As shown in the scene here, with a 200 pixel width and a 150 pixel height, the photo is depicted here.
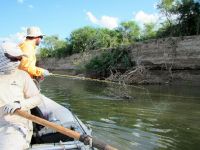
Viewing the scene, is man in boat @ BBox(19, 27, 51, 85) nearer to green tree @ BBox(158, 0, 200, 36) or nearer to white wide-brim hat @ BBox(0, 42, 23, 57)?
white wide-brim hat @ BBox(0, 42, 23, 57)

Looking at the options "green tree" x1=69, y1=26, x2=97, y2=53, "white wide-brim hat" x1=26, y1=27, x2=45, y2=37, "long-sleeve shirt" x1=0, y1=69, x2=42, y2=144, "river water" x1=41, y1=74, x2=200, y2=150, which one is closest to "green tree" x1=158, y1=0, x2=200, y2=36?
"river water" x1=41, y1=74, x2=200, y2=150

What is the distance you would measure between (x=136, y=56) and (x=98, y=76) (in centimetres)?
325

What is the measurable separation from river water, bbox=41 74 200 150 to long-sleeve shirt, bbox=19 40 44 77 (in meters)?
1.70

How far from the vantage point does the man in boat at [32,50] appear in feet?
20.6

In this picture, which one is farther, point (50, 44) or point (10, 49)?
point (50, 44)

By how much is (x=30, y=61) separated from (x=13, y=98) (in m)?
1.94

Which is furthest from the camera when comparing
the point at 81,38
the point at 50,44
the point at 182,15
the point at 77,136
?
the point at 50,44

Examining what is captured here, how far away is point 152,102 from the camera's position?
552 inches

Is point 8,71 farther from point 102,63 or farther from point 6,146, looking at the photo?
point 102,63

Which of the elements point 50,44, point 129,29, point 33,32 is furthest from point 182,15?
point 50,44

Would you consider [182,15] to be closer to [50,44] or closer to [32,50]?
[32,50]

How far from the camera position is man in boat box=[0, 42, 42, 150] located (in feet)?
13.8

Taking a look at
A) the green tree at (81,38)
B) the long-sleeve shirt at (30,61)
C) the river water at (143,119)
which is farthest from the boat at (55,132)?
the green tree at (81,38)

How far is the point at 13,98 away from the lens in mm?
4441
